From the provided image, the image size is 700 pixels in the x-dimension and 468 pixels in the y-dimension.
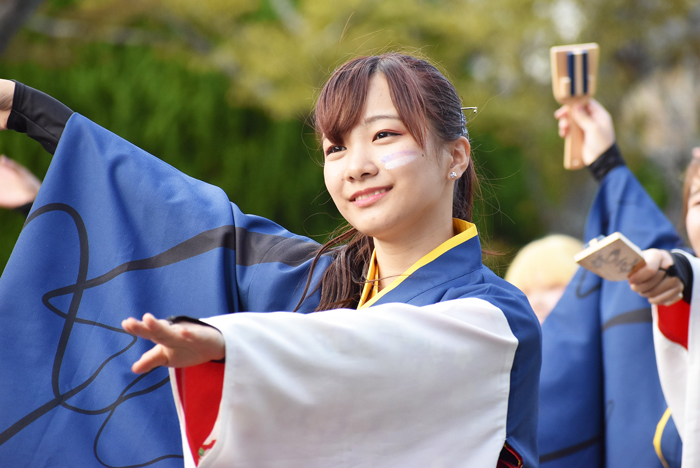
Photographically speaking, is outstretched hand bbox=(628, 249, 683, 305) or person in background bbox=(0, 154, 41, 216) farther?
person in background bbox=(0, 154, 41, 216)

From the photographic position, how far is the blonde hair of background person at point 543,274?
3076 mm

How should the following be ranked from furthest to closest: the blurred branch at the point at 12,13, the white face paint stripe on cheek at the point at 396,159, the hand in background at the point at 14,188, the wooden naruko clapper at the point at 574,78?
the blurred branch at the point at 12,13, the wooden naruko clapper at the point at 574,78, the hand in background at the point at 14,188, the white face paint stripe on cheek at the point at 396,159

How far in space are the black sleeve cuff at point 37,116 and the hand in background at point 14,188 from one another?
1.06ft

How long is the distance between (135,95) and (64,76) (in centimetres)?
61

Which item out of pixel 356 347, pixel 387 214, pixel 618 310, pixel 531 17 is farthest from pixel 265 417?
pixel 531 17

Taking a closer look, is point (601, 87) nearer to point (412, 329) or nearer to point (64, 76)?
point (64, 76)

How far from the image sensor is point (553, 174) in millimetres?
8023

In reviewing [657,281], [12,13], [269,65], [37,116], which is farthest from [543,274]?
[269,65]

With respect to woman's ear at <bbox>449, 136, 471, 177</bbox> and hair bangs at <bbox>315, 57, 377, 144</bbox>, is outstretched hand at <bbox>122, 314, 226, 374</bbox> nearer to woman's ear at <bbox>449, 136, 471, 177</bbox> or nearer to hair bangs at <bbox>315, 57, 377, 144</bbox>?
hair bangs at <bbox>315, 57, 377, 144</bbox>

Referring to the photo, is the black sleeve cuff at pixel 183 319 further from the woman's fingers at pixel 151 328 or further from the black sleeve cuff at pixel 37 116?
the black sleeve cuff at pixel 37 116

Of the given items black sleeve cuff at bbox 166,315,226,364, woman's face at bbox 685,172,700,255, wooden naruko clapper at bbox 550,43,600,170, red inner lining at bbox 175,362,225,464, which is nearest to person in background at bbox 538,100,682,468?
wooden naruko clapper at bbox 550,43,600,170

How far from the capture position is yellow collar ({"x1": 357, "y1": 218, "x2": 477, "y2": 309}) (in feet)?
5.06

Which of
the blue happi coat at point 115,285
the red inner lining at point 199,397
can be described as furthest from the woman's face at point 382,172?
the red inner lining at point 199,397

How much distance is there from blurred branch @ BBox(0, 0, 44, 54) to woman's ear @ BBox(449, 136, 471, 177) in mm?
3966
